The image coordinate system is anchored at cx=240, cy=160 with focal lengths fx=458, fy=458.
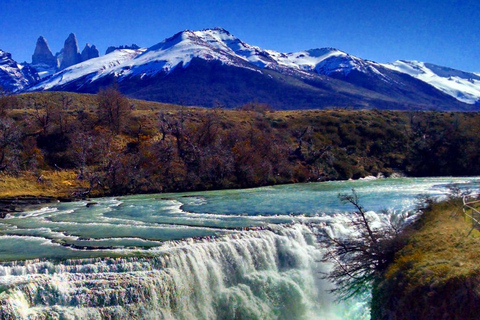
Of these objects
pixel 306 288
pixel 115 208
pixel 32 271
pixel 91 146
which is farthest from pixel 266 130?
pixel 32 271

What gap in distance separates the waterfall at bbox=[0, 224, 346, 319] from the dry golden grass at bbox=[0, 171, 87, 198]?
2142 centimetres

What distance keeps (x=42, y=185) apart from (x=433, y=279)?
33963mm

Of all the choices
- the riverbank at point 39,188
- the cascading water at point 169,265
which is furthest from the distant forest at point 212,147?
the cascading water at point 169,265

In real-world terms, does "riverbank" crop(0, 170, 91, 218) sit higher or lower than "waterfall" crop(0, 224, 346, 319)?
higher

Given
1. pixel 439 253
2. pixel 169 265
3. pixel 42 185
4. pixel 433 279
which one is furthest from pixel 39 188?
pixel 433 279

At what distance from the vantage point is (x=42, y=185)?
127 ft

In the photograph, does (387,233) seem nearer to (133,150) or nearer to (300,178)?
(300,178)

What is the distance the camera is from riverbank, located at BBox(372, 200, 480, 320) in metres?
12.3

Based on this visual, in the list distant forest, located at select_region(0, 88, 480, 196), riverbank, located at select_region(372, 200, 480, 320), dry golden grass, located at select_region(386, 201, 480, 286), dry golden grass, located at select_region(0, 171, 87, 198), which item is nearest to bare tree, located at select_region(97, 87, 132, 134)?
distant forest, located at select_region(0, 88, 480, 196)

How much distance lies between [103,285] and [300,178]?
3474 centimetres

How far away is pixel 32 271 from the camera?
16438 mm

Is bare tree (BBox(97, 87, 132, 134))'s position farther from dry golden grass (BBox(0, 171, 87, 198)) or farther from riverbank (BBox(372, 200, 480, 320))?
riverbank (BBox(372, 200, 480, 320))

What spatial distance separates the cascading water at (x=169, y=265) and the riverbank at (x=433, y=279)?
3353 mm

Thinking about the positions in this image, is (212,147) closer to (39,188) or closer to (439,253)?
(39,188)
